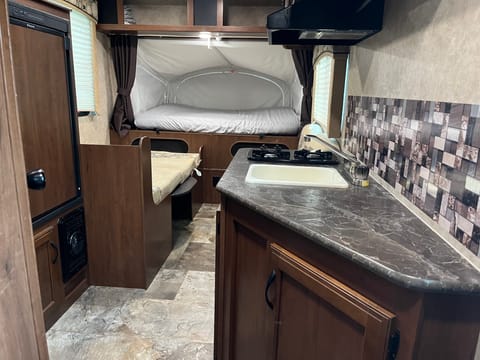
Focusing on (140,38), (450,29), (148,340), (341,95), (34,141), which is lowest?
(148,340)

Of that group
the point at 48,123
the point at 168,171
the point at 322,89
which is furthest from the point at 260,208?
the point at 322,89

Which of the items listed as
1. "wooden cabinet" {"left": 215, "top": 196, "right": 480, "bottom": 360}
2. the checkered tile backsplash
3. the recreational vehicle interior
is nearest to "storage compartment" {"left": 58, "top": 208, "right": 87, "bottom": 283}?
the recreational vehicle interior

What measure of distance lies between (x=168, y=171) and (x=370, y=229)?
2.31 metres

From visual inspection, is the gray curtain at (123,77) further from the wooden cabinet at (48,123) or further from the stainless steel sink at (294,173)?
the stainless steel sink at (294,173)

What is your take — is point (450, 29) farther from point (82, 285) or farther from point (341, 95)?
point (82, 285)

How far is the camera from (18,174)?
0.82 metres

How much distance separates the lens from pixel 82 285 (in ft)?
7.73

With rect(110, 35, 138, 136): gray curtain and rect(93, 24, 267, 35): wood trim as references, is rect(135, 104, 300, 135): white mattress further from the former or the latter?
rect(93, 24, 267, 35): wood trim

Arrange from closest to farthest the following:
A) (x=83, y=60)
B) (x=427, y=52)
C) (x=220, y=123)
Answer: (x=427, y=52), (x=83, y=60), (x=220, y=123)

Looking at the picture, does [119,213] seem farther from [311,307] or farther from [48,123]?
[311,307]

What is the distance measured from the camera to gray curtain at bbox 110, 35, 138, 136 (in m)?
4.02

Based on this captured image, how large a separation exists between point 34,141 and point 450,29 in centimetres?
177

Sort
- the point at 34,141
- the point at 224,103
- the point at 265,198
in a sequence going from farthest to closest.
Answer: the point at 224,103
the point at 34,141
the point at 265,198

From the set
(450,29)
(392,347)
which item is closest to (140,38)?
(450,29)
